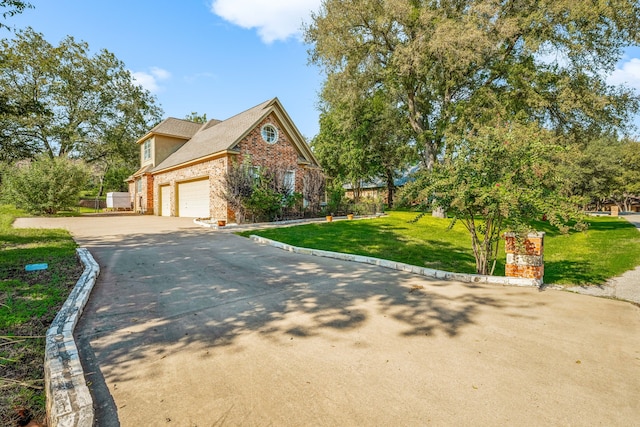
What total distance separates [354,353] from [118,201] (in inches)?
1195

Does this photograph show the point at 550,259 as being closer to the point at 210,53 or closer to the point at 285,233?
the point at 285,233

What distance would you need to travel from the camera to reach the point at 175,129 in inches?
974

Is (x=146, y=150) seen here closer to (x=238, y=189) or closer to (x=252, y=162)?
(x=252, y=162)

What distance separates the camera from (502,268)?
776 centimetres

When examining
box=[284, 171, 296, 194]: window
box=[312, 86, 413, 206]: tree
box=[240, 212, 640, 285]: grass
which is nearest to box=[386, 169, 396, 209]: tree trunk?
box=[312, 86, 413, 206]: tree

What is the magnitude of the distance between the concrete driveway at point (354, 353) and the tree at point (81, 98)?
27.8 metres

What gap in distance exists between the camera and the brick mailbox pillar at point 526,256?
5.60 meters

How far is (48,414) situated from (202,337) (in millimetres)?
1368

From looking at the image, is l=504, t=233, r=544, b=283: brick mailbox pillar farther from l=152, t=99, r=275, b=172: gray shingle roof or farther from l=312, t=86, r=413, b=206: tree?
l=312, t=86, r=413, b=206: tree

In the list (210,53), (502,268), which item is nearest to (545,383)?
(502,268)

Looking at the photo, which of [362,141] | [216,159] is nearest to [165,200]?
[216,159]

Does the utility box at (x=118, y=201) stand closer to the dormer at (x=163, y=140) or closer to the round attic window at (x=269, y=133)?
the dormer at (x=163, y=140)

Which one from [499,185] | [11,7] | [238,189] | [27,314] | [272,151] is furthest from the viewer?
[272,151]

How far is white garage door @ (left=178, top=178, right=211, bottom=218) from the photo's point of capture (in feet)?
58.1
